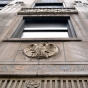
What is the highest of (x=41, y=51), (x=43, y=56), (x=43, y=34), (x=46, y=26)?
(x=41, y=51)

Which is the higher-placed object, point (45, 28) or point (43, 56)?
point (43, 56)

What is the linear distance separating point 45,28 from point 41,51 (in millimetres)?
4042

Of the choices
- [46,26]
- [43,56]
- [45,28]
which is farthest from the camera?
[46,26]

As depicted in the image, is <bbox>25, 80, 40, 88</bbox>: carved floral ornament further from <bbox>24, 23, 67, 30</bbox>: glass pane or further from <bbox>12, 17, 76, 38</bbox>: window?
<bbox>24, 23, 67, 30</bbox>: glass pane

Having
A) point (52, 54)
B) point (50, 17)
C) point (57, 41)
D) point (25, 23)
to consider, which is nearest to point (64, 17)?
point (50, 17)

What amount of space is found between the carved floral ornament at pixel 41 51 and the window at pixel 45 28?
2134 mm

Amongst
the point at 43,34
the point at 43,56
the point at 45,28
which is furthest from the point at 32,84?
the point at 45,28

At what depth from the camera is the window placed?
8.56 metres

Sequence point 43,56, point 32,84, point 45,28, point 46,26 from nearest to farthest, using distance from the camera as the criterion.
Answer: point 32,84
point 43,56
point 45,28
point 46,26

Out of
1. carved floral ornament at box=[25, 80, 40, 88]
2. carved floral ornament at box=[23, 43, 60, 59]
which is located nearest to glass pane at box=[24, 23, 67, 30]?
carved floral ornament at box=[23, 43, 60, 59]

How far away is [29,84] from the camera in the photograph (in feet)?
14.9

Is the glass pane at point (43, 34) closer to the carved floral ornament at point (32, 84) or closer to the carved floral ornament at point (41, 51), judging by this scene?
the carved floral ornament at point (41, 51)

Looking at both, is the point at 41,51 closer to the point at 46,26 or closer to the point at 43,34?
the point at 43,34

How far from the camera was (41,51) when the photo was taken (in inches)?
228
